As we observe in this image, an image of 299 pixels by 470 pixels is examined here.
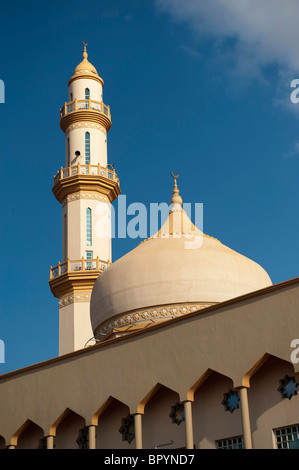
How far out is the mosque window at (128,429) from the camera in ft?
59.9

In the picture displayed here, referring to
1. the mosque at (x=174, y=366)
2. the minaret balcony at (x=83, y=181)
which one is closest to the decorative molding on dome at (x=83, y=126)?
the minaret balcony at (x=83, y=181)

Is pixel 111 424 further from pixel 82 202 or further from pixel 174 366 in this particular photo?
pixel 82 202

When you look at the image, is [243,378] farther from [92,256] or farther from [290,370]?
[92,256]

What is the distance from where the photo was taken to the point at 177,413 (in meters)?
17.6

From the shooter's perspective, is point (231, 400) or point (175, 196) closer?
point (231, 400)

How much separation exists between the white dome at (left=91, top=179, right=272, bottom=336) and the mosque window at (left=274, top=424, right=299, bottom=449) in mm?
6710

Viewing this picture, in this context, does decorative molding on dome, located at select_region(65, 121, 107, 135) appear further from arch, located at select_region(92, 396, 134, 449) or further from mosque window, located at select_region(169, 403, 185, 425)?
mosque window, located at select_region(169, 403, 185, 425)

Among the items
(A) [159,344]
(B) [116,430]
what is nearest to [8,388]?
(B) [116,430]

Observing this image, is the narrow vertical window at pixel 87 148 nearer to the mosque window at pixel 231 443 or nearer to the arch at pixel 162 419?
the arch at pixel 162 419

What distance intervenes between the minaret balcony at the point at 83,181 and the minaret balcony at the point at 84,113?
187cm

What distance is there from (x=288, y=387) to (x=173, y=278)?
277 inches

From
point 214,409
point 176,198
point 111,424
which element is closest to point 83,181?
point 176,198

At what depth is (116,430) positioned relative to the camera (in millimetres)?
18609
